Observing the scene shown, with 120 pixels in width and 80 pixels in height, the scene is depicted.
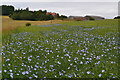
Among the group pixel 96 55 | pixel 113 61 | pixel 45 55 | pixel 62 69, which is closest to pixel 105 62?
pixel 113 61

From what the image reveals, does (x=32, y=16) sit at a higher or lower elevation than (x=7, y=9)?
lower

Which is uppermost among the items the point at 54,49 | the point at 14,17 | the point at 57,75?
the point at 14,17

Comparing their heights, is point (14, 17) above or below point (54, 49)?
above

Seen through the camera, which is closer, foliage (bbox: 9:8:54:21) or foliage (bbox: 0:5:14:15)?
foliage (bbox: 9:8:54:21)

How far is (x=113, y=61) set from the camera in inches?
360

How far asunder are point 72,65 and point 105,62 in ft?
4.77

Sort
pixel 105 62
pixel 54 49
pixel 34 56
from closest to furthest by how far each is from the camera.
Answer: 1. pixel 105 62
2. pixel 34 56
3. pixel 54 49

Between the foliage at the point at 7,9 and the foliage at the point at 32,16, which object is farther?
the foliage at the point at 7,9

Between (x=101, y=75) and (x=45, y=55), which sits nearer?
(x=101, y=75)

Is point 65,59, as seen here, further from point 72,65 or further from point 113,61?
point 113,61

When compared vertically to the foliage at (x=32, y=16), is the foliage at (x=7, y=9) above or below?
above

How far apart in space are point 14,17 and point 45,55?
45426 millimetres

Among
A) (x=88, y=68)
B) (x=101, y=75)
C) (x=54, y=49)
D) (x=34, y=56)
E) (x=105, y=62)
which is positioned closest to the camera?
(x=101, y=75)

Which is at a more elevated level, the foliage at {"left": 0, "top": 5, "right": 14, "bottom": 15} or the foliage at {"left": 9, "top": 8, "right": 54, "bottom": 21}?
the foliage at {"left": 0, "top": 5, "right": 14, "bottom": 15}
